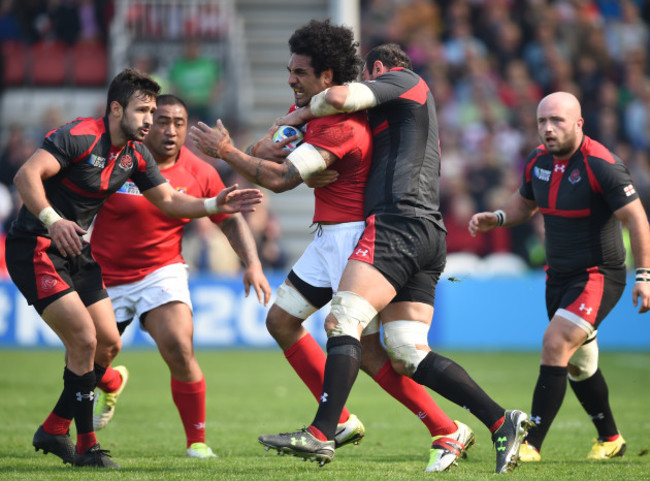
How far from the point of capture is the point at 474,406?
586 centimetres

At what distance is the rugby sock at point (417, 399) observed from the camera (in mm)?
6238

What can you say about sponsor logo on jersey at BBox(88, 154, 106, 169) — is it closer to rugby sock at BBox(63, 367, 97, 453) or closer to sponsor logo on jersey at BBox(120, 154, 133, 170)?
sponsor logo on jersey at BBox(120, 154, 133, 170)

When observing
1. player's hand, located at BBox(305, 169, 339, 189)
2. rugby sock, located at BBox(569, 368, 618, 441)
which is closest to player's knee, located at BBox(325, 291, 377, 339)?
player's hand, located at BBox(305, 169, 339, 189)

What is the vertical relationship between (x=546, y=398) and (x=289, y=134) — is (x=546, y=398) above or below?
below

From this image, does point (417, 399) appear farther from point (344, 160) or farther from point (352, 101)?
point (352, 101)

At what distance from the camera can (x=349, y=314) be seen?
562 centimetres

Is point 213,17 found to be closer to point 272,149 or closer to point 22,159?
point 22,159

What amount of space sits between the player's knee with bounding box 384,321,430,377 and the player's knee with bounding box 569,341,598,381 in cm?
148

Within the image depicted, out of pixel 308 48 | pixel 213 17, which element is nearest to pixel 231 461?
pixel 308 48

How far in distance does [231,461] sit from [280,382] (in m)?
5.43

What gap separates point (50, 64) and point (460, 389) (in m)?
15.6

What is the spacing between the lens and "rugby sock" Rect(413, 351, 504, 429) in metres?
5.83

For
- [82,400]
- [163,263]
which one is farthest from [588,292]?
[82,400]

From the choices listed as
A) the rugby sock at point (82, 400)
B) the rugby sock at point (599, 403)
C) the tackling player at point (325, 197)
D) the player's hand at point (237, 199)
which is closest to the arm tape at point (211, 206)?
the player's hand at point (237, 199)
